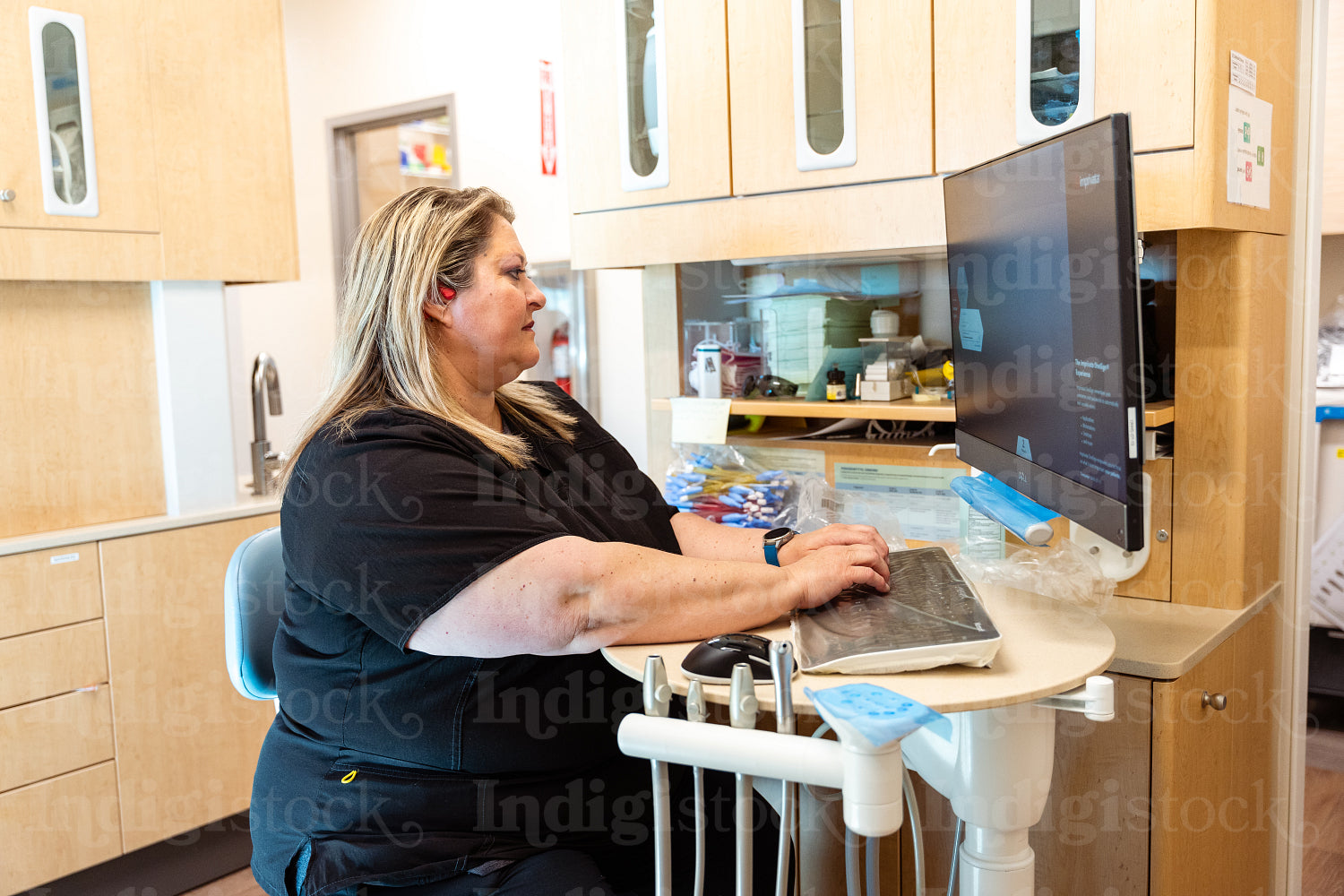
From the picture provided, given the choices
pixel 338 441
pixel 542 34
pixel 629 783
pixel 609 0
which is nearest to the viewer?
pixel 338 441

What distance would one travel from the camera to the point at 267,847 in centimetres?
131

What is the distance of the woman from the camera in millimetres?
1142

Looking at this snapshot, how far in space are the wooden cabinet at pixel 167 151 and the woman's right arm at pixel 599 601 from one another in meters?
1.64

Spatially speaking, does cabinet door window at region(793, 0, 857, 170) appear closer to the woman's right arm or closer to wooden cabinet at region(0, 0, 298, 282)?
the woman's right arm

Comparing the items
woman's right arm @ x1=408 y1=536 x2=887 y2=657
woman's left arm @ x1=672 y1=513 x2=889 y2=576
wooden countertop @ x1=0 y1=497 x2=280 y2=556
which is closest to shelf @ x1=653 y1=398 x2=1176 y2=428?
woman's left arm @ x1=672 y1=513 x2=889 y2=576

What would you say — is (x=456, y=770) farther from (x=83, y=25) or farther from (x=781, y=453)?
(x=83, y=25)

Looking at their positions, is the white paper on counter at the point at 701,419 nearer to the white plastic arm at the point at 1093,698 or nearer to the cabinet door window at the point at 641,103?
the cabinet door window at the point at 641,103

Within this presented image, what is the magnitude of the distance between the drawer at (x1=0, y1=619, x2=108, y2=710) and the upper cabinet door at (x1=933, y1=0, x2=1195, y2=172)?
2016 millimetres

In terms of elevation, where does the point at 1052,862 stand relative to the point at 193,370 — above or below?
below

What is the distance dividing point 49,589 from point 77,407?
424 millimetres

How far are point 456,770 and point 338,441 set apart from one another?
416 mm

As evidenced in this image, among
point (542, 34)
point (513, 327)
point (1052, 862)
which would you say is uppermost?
point (542, 34)

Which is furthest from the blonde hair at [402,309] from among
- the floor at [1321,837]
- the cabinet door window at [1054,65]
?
the floor at [1321,837]

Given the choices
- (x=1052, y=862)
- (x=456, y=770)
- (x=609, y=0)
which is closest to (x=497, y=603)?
(x=456, y=770)
